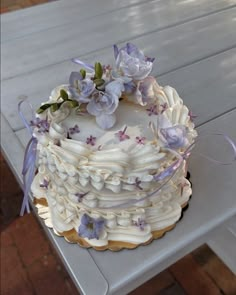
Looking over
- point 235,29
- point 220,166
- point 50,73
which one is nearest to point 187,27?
point 235,29

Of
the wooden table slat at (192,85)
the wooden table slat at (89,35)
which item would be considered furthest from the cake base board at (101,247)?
the wooden table slat at (89,35)

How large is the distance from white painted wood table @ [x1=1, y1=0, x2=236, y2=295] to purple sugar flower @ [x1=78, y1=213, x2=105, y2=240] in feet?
0.12

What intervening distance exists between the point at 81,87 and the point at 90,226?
0.65ft

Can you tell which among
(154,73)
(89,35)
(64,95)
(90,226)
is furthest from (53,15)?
(90,226)

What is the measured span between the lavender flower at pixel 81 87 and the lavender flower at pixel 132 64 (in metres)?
0.06

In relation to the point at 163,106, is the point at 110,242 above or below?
below

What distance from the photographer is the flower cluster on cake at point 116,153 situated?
58 cm

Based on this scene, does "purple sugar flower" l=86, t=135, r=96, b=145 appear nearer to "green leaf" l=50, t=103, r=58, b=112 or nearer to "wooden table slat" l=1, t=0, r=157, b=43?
"green leaf" l=50, t=103, r=58, b=112

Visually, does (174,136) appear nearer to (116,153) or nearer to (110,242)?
(116,153)

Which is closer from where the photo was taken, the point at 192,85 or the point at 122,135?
the point at 122,135

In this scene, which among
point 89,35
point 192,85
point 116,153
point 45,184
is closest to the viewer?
point 116,153

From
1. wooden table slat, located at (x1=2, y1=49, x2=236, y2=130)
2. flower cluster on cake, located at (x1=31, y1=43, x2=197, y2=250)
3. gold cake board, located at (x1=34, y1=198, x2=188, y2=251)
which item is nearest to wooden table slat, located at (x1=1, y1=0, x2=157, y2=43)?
wooden table slat, located at (x1=2, y1=49, x2=236, y2=130)

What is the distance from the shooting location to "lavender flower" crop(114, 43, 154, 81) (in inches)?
24.6

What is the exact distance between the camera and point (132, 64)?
2.04ft
